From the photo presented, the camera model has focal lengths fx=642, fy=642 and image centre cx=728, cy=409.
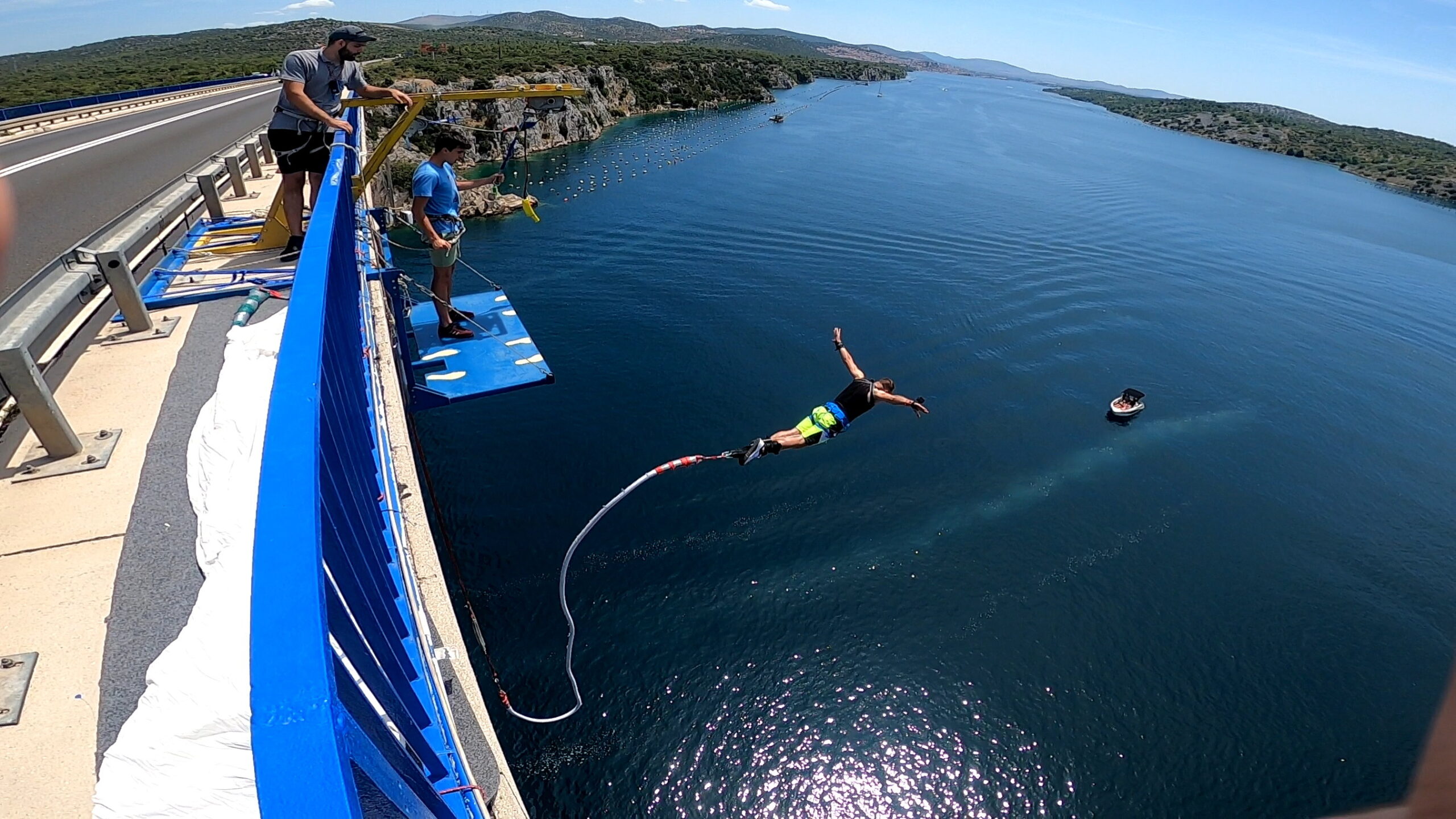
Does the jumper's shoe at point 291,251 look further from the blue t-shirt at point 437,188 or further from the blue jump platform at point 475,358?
the blue jump platform at point 475,358

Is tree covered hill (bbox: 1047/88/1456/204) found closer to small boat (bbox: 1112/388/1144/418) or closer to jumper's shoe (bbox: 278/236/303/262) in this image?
small boat (bbox: 1112/388/1144/418)

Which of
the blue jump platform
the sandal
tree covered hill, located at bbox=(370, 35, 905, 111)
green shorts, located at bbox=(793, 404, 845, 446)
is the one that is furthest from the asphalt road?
tree covered hill, located at bbox=(370, 35, 905, 111)

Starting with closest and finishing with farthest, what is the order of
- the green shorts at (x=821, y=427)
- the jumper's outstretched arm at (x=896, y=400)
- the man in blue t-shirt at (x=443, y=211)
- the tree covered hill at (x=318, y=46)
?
the man in blue t-shirt at (x=443, y=211) < the green shorts at (x=821, y=427) < the jumper's outstretched arm at (x=896, y=400) < the tree covered hill at (x=318, y=46)

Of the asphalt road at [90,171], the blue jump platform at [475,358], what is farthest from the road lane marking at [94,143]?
the blue jump platform at [475,358]

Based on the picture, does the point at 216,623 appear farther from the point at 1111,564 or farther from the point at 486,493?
the point at 1111,564

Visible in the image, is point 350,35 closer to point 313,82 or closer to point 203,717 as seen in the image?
point 313,82

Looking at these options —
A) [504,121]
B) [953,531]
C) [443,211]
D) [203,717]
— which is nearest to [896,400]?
[953,531]
